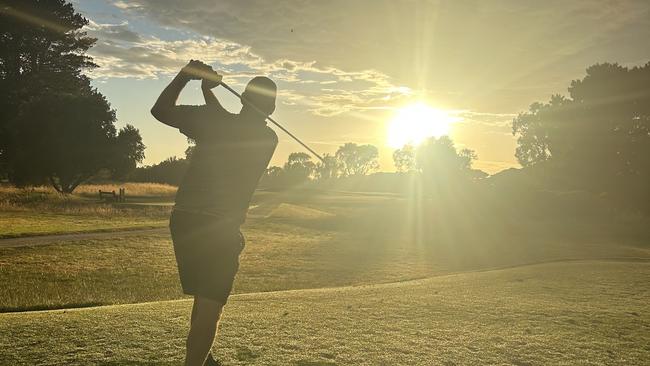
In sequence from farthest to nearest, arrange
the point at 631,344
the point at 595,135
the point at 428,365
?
the point at 595,135
the point at 631,344
the point at 428,365

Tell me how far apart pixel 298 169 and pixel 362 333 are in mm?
172022

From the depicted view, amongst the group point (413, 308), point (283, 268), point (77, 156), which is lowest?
point (283, 268)

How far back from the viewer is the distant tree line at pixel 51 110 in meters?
55.3

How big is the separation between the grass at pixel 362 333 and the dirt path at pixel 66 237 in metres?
16.0

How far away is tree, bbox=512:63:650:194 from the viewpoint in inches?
2341

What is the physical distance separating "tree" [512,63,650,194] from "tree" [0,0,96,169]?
211 feet

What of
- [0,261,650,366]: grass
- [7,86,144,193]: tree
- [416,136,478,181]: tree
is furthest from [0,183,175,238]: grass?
[416,136,478,181]: tree

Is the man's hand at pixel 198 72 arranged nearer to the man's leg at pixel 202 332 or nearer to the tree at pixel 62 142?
the man's leg at pixel 202 332

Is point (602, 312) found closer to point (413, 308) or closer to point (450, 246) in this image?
point (413, 308)

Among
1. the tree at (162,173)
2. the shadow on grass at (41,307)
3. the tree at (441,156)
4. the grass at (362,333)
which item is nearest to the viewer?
the grass at (362,333)

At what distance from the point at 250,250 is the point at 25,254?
437 inches

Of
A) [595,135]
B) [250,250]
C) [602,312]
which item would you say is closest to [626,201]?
[595,135]

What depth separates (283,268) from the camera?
75.3 feet

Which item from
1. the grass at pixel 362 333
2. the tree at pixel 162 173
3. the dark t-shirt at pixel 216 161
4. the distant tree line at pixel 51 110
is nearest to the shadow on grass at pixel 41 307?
the grass at pixel 362 333
